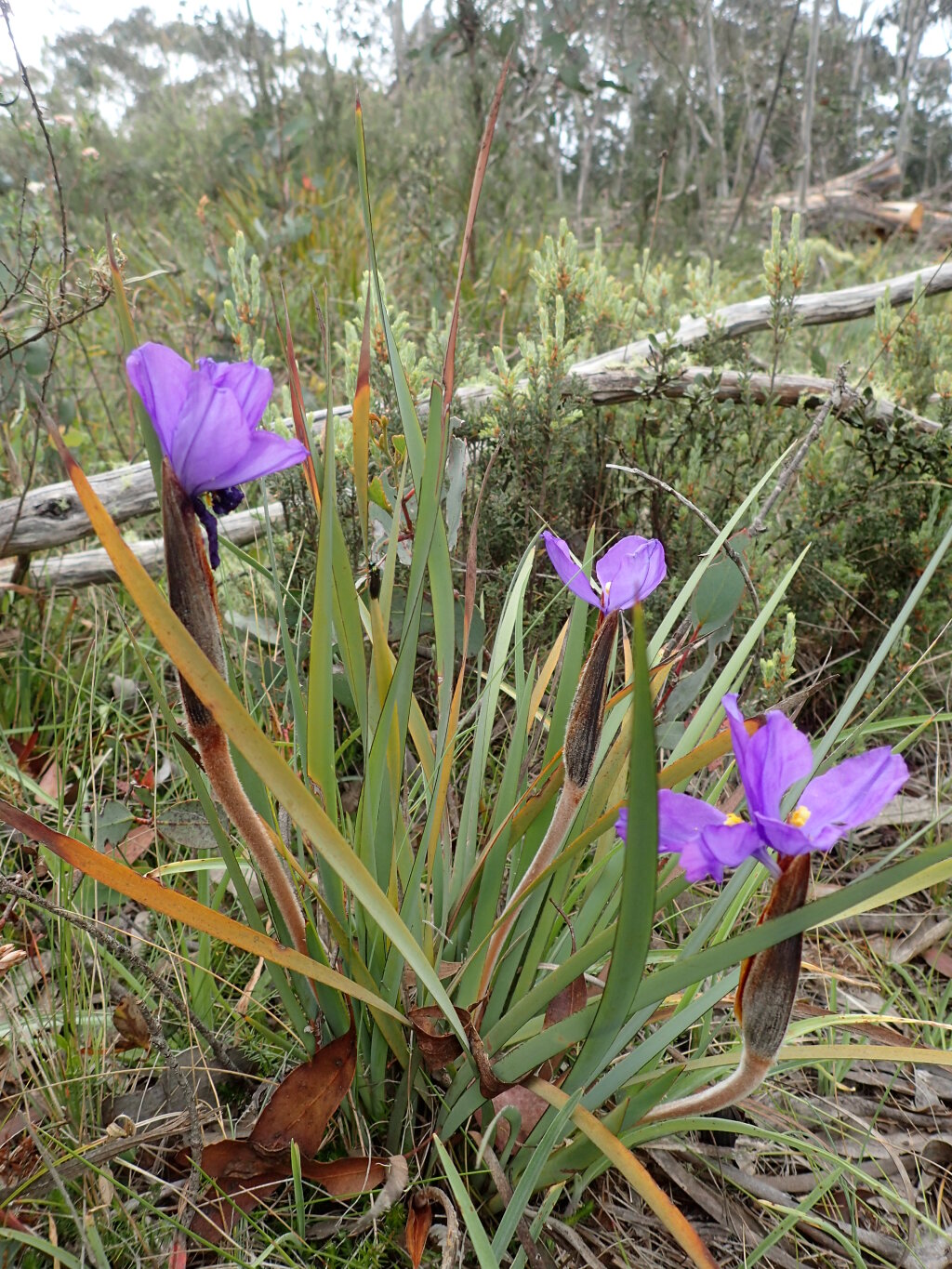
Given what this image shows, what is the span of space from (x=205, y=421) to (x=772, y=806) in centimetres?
50

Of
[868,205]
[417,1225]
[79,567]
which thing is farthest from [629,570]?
[868,205]

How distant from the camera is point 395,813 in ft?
3.24

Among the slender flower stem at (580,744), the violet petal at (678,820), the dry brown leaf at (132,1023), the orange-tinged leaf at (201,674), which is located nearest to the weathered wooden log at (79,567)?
the dry brown leaf at (132,1023)

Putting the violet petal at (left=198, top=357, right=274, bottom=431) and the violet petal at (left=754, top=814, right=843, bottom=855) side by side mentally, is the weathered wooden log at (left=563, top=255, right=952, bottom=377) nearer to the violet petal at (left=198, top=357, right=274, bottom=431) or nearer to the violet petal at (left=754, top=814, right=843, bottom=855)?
the violet petal at (left=198, top=357, right=274, bottom=431)

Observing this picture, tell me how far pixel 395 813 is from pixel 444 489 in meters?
0.48

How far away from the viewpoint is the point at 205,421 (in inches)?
24.1

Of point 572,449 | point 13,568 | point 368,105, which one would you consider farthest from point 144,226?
point 572,449

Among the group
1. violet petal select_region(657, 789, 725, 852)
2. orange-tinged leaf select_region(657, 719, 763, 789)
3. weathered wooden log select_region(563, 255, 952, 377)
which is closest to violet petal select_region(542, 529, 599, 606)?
orange-tinged leaf select_region(657, 719, 763, 789)

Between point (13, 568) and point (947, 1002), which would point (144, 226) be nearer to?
point (13, 568)

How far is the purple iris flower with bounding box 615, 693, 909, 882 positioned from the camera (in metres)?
0.57

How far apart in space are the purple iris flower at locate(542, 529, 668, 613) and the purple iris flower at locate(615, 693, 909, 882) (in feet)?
0.80

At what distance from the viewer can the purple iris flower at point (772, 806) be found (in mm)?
575

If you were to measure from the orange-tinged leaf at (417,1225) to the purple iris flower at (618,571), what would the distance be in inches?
27.7

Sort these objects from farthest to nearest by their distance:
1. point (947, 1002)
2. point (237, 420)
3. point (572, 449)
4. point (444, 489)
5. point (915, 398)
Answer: point (915, 398) < point (572, 449) < point (947, 1002) < point (444, 489) < point (237, 420)
